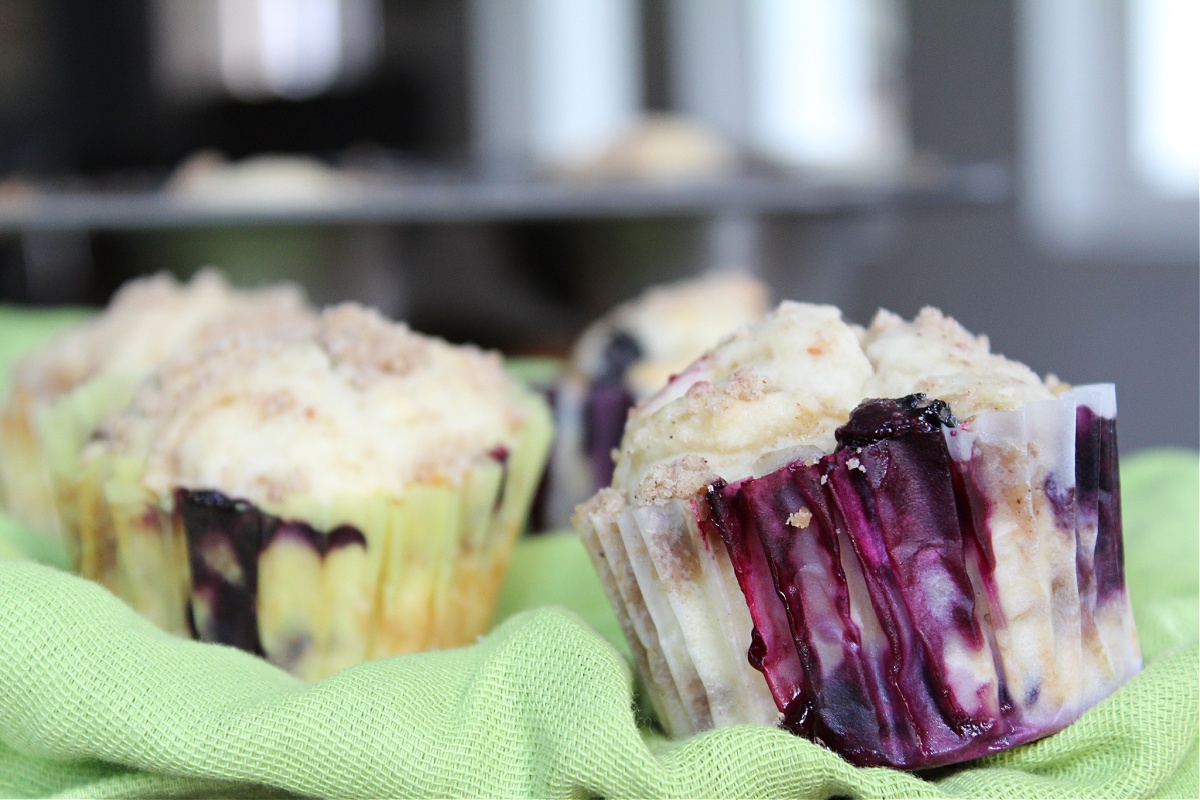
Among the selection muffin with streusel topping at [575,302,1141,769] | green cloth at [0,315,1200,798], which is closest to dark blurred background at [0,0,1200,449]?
muffin with streusel topping at [575,302,1141,769]

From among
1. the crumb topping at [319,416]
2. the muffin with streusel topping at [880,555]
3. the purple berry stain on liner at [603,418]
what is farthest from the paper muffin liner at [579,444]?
the muffin with streusel topping at [880,555]

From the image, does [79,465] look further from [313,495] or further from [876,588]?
[876,588]

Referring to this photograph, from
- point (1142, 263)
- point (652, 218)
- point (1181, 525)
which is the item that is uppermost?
point (652, 218)

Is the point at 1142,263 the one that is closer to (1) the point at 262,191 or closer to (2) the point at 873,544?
(1) the point at 262,191

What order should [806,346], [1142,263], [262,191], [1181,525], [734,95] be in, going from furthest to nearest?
[734,95] < [1142,263] < [262,191] < [1181,525] < [806,346]

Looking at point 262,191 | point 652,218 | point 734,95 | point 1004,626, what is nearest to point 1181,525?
point 1004,626

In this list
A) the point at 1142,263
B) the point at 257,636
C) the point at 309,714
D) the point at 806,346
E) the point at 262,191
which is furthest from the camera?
the point at 1142,263

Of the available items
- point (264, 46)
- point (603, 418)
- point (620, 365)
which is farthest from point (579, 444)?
point (264, 46)

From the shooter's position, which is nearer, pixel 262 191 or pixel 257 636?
pixel 257 636
